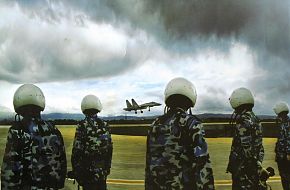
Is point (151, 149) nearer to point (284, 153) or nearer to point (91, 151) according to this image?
point (91, 151)

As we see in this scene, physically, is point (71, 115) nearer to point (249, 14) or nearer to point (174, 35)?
point (174, 35)

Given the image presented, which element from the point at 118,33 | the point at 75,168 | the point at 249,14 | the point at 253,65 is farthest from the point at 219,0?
the point at 75,168

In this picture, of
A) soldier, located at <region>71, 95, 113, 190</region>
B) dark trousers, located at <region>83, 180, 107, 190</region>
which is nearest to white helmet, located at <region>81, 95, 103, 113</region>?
soldier, located at <region>71, 95, 113, 190</region>

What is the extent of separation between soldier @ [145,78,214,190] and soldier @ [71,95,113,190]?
2.53 m

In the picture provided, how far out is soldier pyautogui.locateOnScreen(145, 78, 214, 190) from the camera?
136 inches

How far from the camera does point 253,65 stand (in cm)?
799

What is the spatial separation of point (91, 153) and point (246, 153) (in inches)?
87.5

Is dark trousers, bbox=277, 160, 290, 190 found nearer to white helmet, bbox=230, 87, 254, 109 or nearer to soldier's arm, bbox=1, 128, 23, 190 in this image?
white helmet, bbox=230, 87, 254, 109

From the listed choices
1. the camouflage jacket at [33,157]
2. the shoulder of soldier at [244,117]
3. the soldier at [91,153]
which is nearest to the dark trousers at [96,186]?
the soldier at [91,153]

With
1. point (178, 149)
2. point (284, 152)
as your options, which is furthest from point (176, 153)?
point (284, 152)

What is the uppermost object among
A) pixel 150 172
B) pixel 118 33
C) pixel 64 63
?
pixel 118 33

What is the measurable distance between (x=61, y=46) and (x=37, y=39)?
433 mm

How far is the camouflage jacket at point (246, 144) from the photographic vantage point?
5219mm

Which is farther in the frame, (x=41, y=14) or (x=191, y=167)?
(x=41, y=14)
